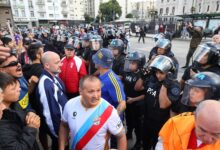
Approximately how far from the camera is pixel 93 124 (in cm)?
191

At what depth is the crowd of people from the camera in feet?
5.06

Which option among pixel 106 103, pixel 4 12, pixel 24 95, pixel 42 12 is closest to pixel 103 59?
pixel 106 103

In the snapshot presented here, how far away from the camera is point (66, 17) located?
7475cm

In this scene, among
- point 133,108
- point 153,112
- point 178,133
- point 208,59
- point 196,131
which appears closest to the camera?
point 196,131

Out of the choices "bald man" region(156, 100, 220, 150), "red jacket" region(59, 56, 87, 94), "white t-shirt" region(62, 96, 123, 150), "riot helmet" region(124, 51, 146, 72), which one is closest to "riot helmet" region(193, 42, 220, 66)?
"riot helmet" region(124, 51, 146, 72)

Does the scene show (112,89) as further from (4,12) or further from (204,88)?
(4,12)

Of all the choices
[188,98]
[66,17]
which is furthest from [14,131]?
[66,17]

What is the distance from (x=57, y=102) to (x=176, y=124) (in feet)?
A: 5.03

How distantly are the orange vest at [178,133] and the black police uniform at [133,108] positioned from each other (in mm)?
1793

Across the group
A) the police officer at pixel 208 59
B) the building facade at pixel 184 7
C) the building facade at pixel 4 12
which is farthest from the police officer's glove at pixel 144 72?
the building facade at pixel 184 7

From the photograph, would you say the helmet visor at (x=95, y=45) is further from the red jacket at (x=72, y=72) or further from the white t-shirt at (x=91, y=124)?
the white t-shirt at (x=91, y=124)

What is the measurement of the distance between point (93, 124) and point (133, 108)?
1.88 m

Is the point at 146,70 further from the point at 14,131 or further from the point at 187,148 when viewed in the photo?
the point at 14,131

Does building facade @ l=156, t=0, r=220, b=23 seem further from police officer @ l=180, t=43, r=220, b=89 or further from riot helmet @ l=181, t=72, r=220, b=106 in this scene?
riot helmet @ l=181, t=72, r=220, b=106
